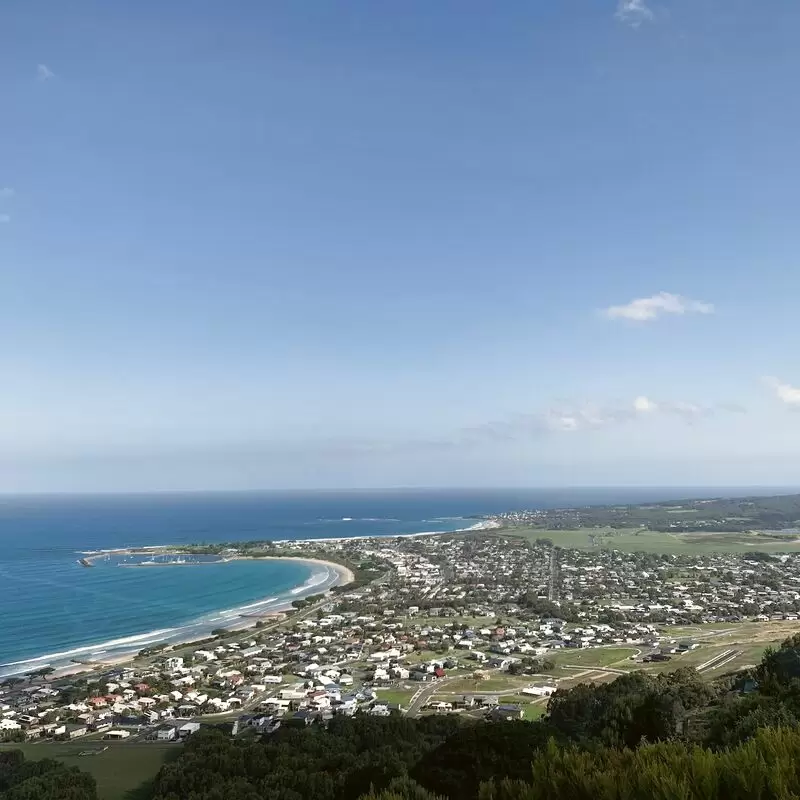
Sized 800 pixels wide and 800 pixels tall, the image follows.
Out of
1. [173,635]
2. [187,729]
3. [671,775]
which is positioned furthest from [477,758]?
[173,635]

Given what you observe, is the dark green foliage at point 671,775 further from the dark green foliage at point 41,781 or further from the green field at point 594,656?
the green field at point 594,656

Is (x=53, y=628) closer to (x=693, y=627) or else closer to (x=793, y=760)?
(x=693, y=627)

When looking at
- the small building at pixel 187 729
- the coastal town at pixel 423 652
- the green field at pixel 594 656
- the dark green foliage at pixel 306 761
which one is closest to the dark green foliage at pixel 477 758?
the dark green foliage at pixel 306 761

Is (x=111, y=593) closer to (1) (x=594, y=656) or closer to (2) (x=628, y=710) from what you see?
(1) (x=594, y=656)

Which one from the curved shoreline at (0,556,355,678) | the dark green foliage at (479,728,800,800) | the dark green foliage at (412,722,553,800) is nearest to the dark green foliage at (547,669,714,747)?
the dark green foliage at (412,722,553,800)

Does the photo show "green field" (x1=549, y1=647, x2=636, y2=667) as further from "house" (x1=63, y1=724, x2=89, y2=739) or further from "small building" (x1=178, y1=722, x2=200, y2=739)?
"house" (x1=63, y1=724, x2=89, y2=739)

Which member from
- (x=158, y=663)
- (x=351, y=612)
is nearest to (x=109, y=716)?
(x=158, y=663)
